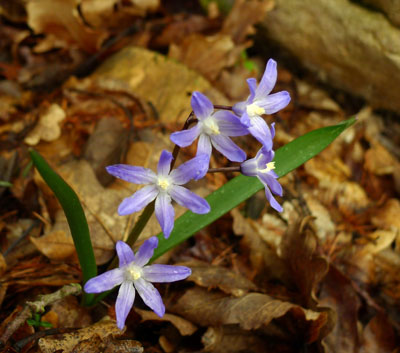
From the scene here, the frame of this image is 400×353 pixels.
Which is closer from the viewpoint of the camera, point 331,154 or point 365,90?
point 331,154

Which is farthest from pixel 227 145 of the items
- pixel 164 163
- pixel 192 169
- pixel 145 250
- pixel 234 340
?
pixel 234 340

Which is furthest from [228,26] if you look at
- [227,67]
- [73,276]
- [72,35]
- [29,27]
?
[73,276]

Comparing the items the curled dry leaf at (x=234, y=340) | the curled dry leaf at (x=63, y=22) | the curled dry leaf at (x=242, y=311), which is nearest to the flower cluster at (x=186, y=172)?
the curled dry leaf at (x=242, y=311)

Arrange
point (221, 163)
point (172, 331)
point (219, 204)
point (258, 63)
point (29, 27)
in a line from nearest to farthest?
point (219, 204) → point (172, 331) → point (221, 163) → point (29, 27) → point (258, 63)

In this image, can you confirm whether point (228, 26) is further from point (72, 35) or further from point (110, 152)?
point (110, 152)

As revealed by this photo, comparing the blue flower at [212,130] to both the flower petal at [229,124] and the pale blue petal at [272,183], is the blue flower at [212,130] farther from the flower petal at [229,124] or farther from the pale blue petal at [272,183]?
the pale blue petal at [272,183]
